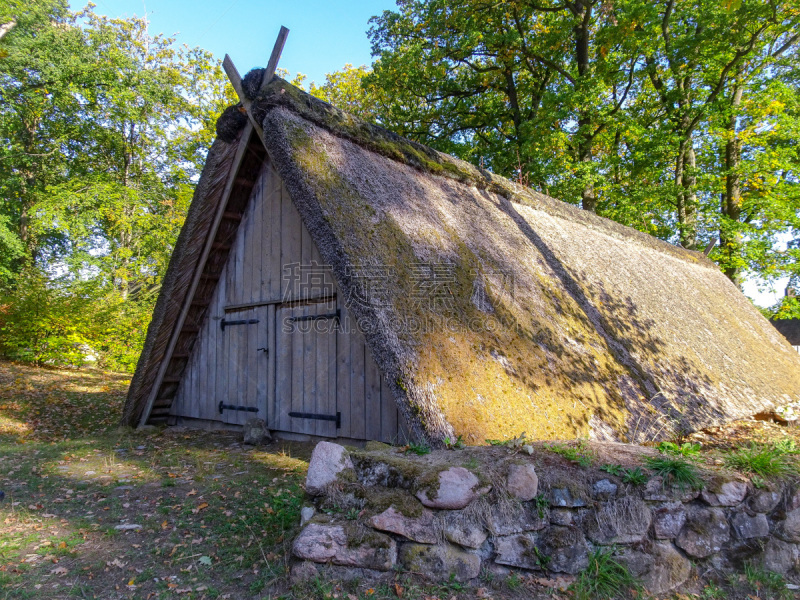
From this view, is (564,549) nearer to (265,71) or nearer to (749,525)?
(749,525)

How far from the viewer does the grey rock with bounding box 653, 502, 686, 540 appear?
8.59ft

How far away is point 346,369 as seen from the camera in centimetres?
505

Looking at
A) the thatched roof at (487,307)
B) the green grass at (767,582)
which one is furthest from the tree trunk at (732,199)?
the green grass at (767,582)

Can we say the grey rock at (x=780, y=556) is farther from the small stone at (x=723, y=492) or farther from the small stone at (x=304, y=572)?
the small stone at (x=304, y=572)

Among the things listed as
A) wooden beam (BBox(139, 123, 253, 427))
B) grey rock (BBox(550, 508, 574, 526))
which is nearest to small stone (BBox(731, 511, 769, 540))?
grey rock (BBox(550, 508, 574, 526))

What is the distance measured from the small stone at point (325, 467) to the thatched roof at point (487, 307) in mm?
591

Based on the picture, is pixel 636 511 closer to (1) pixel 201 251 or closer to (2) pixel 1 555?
(2) pixel 1 555

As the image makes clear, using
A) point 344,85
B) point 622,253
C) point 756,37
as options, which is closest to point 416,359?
point 622,253

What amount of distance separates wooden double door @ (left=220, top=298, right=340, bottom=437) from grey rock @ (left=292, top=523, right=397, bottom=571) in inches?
100

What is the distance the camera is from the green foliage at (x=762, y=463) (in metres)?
2.77

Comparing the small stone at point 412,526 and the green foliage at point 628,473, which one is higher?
the green foliage at point 628,473

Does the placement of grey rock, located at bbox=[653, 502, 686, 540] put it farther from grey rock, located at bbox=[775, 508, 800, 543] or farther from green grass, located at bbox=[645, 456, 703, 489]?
grey rock, located at bbox=[775, 508, 800, 543]

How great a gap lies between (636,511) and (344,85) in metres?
22.0

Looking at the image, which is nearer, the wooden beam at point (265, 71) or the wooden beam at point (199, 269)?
the wooden beam at point (265, 71)
